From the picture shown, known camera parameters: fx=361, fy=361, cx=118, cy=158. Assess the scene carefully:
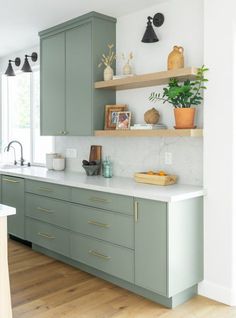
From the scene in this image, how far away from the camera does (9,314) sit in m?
2.21

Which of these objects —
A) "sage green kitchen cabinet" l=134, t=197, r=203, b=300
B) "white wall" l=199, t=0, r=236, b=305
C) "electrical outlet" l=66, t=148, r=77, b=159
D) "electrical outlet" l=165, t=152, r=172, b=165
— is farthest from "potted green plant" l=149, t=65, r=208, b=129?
"electrical outlet" l=66, t=148, r=77, b=159

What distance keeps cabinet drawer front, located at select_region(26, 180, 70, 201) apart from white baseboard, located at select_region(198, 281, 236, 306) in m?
1.46

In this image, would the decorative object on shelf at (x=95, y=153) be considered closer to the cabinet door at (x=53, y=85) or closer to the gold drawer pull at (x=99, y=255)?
the cabinet door at (x=53, y=85)

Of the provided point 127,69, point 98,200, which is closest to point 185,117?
point 127,69

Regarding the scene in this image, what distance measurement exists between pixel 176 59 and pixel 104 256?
1802 mm

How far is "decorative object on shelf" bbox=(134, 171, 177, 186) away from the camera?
313 centimetres

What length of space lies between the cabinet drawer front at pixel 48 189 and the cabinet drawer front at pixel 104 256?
41 cm

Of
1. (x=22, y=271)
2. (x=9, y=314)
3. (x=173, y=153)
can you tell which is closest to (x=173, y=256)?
(x=173, y=153)

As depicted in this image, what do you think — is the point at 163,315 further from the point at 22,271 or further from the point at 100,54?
the point at 100,54

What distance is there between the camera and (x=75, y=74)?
388 centimetres

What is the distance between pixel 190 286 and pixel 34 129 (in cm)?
329

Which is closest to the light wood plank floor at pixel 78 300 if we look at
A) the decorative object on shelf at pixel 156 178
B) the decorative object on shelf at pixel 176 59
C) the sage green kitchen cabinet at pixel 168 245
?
the sage green kitchen cabinet at pixel 168 245

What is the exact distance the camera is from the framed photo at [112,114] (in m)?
3.70

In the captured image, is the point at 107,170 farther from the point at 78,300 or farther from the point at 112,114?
the point at 78,300
